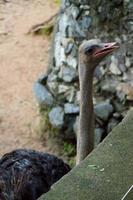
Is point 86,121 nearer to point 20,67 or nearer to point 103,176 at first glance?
point 103,176

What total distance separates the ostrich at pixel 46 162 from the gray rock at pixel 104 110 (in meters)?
1.41

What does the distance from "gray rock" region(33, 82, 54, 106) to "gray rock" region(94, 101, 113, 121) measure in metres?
0.48

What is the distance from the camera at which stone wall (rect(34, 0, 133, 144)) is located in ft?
14.0

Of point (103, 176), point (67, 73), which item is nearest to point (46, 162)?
point (103, 176)

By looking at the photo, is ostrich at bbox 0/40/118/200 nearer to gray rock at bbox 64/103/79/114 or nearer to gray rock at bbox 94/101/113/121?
gray rock at bbox 94/101/113/121

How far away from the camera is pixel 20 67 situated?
19.8 ft

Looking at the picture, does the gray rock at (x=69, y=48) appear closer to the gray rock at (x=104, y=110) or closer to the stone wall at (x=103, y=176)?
the gray rock at (x=104, y=110)

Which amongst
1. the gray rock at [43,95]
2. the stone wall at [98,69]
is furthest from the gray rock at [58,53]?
the gray rock at [43,95]

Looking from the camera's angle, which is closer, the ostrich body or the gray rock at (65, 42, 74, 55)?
the ostrich body

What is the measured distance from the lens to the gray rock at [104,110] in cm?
439

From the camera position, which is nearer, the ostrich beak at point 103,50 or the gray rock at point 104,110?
the ostrich beak at point 103,50

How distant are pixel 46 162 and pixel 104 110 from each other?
162 centimetres

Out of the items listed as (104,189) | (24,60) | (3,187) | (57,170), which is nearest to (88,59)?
(57,170)

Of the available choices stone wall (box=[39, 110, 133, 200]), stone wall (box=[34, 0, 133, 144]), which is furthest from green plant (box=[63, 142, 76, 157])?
stone wall (box=[39, 110, 133, 200])
